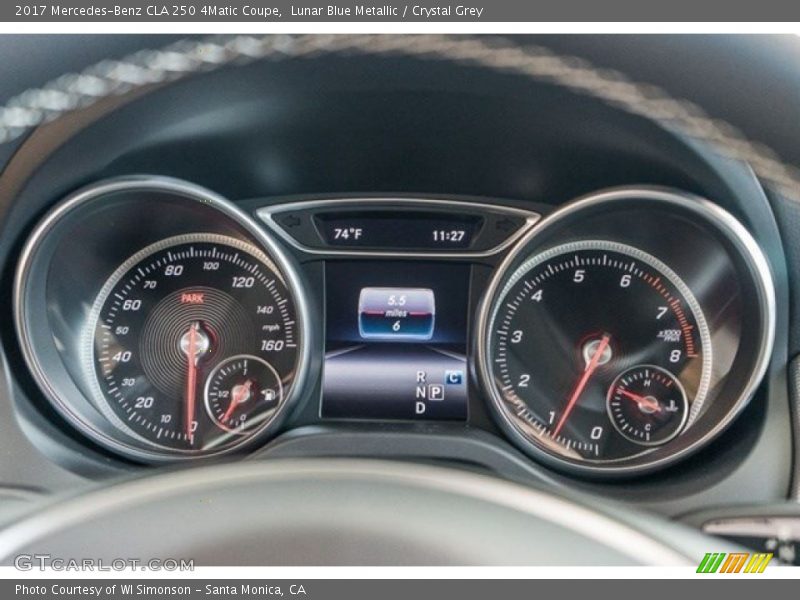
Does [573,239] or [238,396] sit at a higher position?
[573,239]

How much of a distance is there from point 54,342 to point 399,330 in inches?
27.3

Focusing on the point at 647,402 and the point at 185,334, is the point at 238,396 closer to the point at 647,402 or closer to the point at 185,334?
the point at 185,334

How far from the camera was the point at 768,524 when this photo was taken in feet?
4.30

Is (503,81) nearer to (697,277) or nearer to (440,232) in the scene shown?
(440,232)

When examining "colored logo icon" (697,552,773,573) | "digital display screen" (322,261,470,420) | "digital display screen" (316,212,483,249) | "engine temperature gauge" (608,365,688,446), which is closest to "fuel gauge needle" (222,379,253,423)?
"digital display screen" (322,261,470,420)

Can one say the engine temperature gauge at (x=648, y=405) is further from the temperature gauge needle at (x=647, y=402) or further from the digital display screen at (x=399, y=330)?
the digital display screen at (x=399, y=330)

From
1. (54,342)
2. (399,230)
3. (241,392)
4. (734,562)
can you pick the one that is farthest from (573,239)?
(54,342)

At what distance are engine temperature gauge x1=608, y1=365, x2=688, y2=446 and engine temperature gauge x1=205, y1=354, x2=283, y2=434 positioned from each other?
683mm

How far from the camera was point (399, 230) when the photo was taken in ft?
6.32

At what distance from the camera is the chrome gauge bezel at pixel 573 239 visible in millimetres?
1703

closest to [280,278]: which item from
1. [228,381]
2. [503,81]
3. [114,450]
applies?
[228,381]

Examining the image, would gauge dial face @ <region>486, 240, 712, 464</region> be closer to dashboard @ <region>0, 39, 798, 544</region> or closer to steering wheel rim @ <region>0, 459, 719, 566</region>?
dashboard @ <region>0, 39, 798, 544</region>

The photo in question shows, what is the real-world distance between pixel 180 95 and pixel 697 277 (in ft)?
3.45

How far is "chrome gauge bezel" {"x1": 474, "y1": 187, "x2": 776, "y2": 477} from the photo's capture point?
5.59 ft
